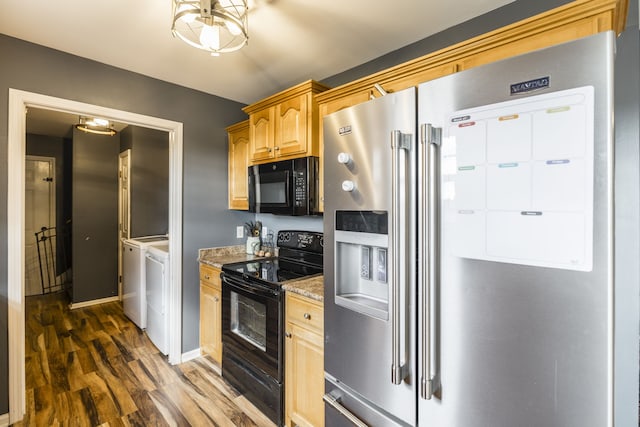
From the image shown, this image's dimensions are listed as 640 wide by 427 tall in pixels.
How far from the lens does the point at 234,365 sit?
218cm

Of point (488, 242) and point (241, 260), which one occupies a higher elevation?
point (488, 242)

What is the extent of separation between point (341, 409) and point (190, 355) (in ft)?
6.26

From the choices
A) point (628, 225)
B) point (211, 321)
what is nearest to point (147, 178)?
point (211, 321)

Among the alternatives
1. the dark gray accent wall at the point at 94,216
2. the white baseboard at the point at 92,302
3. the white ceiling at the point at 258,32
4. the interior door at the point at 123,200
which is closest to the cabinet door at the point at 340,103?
the white ceiling at the point at 258,32

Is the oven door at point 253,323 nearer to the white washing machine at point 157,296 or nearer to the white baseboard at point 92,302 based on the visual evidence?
the white washing machine at point 157,296

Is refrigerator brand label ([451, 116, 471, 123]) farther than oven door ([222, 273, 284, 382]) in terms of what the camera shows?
No

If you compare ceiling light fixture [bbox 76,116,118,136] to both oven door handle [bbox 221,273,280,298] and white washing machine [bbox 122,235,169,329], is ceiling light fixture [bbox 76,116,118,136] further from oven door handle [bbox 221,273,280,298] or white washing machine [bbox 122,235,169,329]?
oven door handle [bbox 221,273,280,298]

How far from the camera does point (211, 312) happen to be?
99.6 inches

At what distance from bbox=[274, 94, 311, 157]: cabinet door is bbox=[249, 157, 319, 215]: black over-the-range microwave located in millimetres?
94

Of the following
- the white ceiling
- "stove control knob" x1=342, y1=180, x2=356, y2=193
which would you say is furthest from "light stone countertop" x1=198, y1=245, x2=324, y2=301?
the white ceiling

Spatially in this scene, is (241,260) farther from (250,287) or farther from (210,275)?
(250,287)

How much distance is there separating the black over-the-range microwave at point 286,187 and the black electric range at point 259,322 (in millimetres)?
410

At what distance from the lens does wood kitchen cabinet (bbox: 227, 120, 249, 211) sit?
270 cm

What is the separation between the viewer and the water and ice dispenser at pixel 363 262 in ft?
3.83
